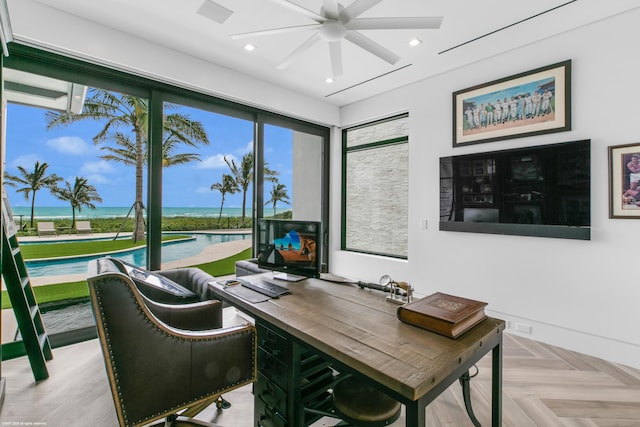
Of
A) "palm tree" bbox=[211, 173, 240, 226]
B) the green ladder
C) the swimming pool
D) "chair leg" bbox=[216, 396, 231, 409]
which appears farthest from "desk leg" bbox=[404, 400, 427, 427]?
"palm tree" bbox=[211, 173, 240, 226]

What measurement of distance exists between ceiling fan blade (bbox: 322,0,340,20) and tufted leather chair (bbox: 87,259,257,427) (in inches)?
80.2

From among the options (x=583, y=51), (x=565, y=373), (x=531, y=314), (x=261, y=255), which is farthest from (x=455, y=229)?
(x=261, y=255)

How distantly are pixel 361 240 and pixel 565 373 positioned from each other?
9.62 feet

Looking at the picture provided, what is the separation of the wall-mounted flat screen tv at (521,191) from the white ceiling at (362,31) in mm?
1110

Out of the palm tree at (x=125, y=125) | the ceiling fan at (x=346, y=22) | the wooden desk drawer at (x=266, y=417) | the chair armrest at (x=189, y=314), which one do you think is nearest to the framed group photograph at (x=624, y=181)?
the ceiling fan at (x=346, y=22)

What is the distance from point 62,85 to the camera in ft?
9.29

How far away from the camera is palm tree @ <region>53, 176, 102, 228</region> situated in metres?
2.81

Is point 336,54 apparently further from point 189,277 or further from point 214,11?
point 189,277

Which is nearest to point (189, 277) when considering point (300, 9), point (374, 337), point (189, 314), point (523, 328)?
point (189, 314)

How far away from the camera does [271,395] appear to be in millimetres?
1520

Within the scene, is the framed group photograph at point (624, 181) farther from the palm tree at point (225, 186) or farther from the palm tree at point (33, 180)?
the palm tree at point (33, 180)

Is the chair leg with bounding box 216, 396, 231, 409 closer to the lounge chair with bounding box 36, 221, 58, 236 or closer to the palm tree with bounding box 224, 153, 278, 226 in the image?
the lounge chair with bounding box 36, 221, 58, 236

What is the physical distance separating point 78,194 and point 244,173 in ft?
6.23

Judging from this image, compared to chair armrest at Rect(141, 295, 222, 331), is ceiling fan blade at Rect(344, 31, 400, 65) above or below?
above
